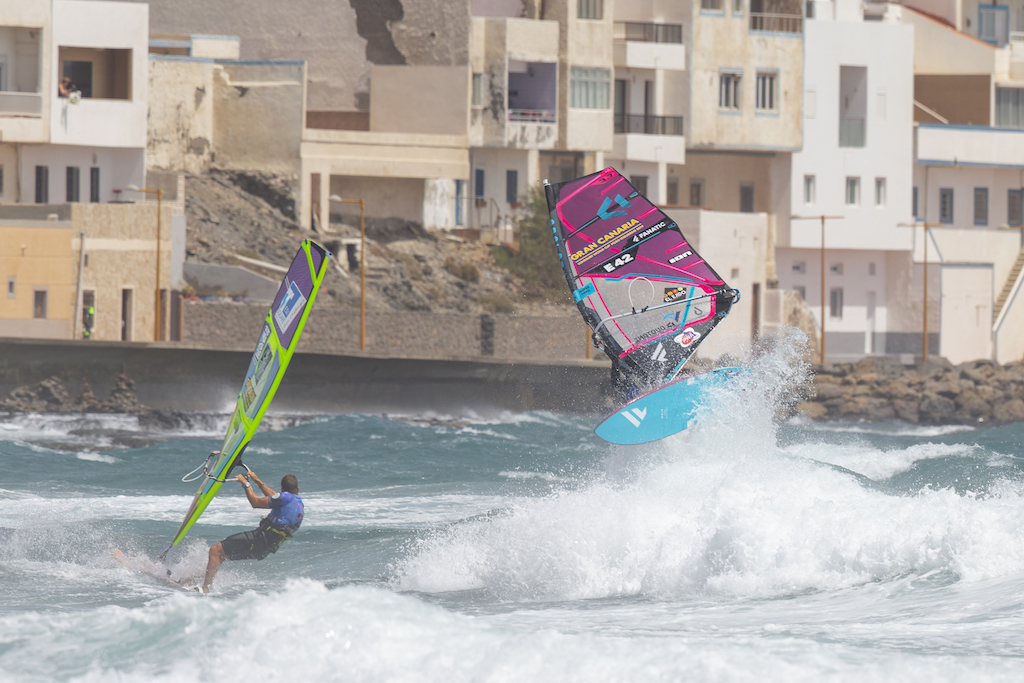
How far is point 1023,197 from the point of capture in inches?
2109

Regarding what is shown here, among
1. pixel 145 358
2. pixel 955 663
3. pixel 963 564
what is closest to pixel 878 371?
pixel 145 358

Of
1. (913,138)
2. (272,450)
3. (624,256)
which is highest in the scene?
(913,138)

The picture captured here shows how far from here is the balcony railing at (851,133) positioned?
49.5m

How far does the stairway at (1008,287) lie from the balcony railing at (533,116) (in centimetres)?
1548

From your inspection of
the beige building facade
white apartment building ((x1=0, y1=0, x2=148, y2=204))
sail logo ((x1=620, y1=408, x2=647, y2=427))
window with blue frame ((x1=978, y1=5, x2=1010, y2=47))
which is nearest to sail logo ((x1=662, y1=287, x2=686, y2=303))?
sail logo ((x1=620, y1=408, x2=647, y2=427))

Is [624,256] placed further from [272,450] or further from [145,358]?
[145,358]

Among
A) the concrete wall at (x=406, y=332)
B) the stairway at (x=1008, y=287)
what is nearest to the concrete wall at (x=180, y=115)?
the concrete wall at (x=406, y=332)

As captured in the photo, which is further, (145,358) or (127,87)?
(127,87)

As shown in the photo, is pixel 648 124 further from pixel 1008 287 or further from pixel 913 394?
pixel 1008 287

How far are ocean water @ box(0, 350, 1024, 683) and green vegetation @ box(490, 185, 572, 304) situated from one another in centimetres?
1957

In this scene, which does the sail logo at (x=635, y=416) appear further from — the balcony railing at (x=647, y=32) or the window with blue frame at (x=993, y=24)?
the window with blue frame at (x=993, y=24)

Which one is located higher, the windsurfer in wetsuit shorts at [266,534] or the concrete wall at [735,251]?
the concrete wall at [735,251]

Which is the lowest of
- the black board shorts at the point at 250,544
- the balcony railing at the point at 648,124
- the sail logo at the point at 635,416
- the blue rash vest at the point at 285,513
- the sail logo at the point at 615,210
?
the black board shorts at the point at 250,544

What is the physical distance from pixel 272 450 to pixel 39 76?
632 inches
